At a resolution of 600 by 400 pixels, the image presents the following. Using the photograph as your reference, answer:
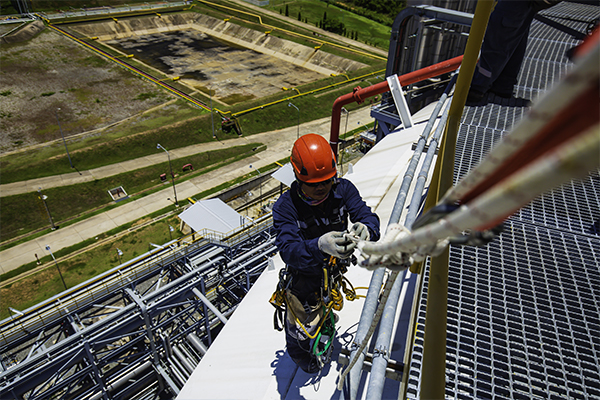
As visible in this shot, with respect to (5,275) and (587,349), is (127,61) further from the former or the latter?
(587,349)

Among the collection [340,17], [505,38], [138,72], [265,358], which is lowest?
[138,72]

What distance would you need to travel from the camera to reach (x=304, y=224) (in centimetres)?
588

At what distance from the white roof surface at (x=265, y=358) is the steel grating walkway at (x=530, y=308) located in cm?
139

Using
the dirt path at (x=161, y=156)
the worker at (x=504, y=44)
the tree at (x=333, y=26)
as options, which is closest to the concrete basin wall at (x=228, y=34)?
the tree at (x=333, y=26)

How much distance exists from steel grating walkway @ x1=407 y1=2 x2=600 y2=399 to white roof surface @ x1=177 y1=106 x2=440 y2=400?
1.39m

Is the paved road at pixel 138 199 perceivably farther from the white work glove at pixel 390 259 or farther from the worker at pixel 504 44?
the white work glove at pixel 390 259

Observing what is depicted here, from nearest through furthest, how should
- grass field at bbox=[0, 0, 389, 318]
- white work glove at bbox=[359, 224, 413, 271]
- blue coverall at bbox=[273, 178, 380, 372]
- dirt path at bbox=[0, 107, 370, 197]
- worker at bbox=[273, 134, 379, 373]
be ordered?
1. white work glove at bbox=[359, 224, 413, 271]
2. worker at bbox=[273, 134, 379, 373]
3. blue coverall at bbox=[273, 178, 380, 372]
4. grass field at bbox=[0, 0, 389, 318]
5. dirt path at bbox=[0, 107, 370, 197]

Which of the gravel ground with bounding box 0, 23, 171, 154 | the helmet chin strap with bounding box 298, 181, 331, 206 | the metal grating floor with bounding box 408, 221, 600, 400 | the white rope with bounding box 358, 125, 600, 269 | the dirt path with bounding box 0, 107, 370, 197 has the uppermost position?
the white rope with bounding box 358, 125, 600, 269

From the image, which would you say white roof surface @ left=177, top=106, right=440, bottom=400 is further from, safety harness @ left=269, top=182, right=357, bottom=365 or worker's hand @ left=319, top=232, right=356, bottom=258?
worker's hand @ left=319, top=232, right=356, bottom=258

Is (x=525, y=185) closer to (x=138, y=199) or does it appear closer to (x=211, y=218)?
(x=211, y=218)

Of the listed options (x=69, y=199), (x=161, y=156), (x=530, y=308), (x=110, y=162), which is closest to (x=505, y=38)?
(x=530, y=308)

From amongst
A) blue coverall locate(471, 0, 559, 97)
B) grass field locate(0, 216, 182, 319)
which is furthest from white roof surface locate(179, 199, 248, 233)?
blue coverall locate(471, 0, 559, 97)

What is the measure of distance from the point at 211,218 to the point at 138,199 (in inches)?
451

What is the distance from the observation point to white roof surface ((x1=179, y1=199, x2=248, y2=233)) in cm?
2342
